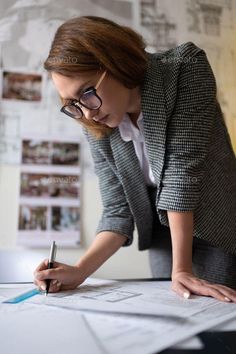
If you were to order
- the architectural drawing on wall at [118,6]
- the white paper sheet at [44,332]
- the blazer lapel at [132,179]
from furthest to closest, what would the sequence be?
the architectural drawing on wall at [118,6]
the blazer lapel at [132,179]
the white paper sheet at [44,332]

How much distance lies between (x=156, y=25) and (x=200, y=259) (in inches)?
42.8

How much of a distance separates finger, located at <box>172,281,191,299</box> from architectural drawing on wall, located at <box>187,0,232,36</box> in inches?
48.8

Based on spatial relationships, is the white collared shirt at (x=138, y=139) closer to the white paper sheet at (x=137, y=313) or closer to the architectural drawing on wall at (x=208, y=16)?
the white paper sheet at (x=137, y=313)

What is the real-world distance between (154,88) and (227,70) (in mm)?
984

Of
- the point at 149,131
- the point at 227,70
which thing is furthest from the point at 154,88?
the point at 227,70

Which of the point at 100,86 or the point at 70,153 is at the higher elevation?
the point at 100,86

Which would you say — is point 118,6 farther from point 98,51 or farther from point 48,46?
point 98,51

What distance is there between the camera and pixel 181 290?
0.60m

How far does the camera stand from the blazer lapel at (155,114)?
26.7 inches

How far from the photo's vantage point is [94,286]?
0.71 metres

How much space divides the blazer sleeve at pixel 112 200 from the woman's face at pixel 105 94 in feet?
0.42

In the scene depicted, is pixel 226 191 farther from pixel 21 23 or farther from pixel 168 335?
pixel 21 23

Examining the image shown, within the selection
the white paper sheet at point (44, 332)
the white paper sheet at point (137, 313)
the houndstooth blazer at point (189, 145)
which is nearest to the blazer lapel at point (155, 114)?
the houndstooth blazer at point (189, 145)

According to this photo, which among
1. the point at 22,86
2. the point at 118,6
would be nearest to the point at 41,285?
the point at 22,86
